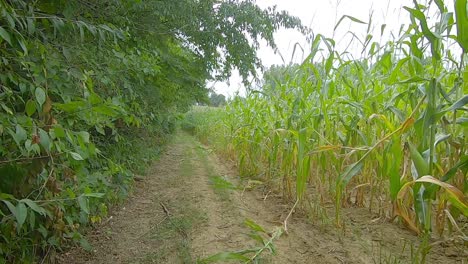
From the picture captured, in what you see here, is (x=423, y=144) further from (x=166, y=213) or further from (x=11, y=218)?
(x=166, y=213)

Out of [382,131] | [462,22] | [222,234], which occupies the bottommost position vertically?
[222,234]

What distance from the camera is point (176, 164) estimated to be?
530cm

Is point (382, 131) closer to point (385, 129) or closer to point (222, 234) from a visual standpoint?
point (385, 129)

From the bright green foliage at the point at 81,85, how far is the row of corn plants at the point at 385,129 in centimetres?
93

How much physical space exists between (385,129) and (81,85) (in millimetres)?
1716

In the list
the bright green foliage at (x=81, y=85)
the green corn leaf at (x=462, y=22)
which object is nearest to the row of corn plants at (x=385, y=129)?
the green corn leaf at (x=462, y=22)

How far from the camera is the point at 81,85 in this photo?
58.5 inches

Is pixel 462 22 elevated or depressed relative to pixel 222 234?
elevated

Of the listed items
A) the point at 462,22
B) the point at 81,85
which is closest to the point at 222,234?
the point at 81,85

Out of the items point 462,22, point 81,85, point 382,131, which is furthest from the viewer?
point 382,131

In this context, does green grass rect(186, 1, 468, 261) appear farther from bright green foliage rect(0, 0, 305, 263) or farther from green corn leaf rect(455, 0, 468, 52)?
bright green foliage rect(0, 0, 305, 263)

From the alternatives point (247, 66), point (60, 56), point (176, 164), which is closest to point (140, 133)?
point (176, 164)

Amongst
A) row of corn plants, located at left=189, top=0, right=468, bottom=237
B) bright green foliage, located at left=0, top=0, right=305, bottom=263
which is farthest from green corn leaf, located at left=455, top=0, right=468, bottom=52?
bright green foliage, located at left=0, top=0, right=305, bottom=263

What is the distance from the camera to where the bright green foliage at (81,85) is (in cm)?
114
